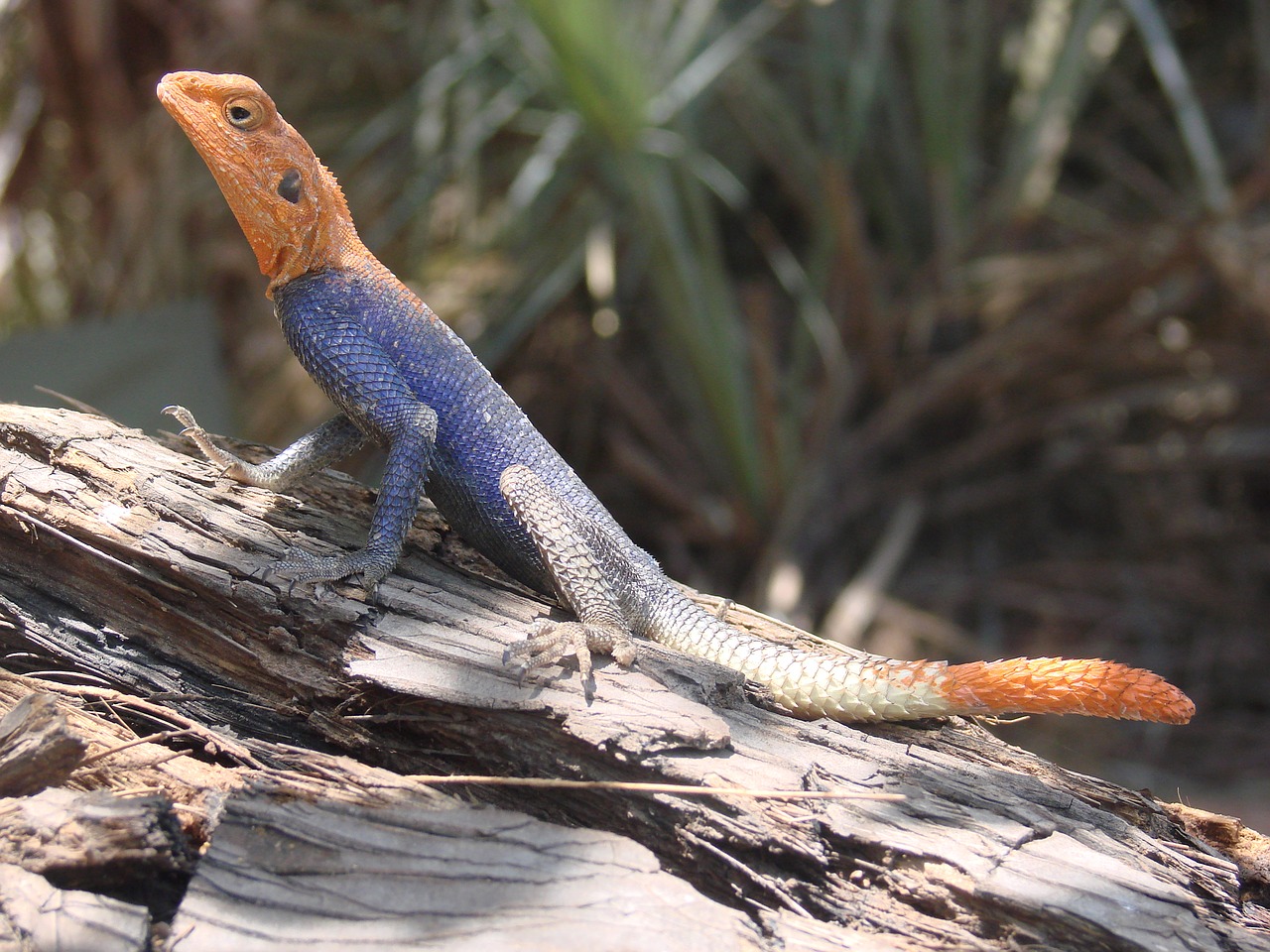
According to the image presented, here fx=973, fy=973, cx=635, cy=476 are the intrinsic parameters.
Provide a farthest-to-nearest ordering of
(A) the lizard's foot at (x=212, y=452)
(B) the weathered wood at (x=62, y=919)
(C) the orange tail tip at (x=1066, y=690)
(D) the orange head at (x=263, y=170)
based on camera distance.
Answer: (A) the lizard's foot at (x=212, y=452), (D) the orange head at (x=263, y=170), (C) the orange tail tip at (x=1066, y=690), (B) the weathered wood at (x=62, y=919)

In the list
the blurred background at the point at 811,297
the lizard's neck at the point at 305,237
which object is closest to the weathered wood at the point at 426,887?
the lizard's neck at the point at 305,237

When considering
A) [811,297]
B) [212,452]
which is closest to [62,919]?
[212,452]

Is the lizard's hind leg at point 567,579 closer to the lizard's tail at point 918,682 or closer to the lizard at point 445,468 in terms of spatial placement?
the lizard at point 445,468

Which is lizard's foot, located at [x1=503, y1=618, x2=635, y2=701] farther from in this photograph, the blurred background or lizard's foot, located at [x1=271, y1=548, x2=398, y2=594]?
the blurred background

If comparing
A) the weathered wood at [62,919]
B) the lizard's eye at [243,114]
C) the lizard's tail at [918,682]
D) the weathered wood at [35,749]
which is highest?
the lizard's eye at [243,114]

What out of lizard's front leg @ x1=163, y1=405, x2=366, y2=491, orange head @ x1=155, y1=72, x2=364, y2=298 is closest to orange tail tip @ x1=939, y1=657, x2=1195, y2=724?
lizard's front leg @ x1=163, y1=405, x2=366, y2=491

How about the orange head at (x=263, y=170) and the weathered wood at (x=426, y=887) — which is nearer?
the weathered wood at (x=426, y=887)

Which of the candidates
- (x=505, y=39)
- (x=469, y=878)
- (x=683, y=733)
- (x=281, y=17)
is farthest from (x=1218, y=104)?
(x=469, y=878)
